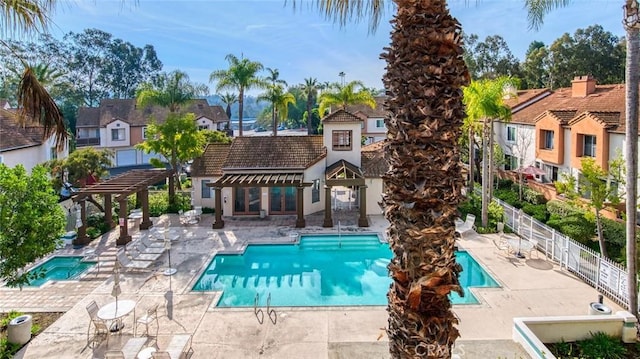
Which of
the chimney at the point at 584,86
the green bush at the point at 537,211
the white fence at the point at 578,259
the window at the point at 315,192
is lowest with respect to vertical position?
the white fence at the point at 578,259

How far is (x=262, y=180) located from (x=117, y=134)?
1433 inches

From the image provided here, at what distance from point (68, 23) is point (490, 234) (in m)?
20.5

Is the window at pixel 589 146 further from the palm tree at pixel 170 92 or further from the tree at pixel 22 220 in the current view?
the palm tree at pixel 170 92

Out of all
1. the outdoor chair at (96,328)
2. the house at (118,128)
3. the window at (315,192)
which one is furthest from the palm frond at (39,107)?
the house at (118,128)

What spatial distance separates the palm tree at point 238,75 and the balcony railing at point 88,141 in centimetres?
2154

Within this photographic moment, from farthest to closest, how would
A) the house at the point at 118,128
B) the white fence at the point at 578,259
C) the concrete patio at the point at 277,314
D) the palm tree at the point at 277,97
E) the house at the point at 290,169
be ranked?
the house at the point at 118,128 < the palm tree at the point at 277,97 < the house at the point at 290,169 < the white fence at the point at 578,259 < the concrete patio at the point at 277,314

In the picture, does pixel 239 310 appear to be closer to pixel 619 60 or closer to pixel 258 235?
pixel 258 235

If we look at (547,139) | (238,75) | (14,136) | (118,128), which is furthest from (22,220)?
(118,128)

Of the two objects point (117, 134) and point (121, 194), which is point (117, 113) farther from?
point (121, 194)

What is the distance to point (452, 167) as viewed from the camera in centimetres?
490

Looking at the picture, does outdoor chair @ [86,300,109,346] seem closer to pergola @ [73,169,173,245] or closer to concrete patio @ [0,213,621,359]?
concrete patio @ [0,213,621,359]

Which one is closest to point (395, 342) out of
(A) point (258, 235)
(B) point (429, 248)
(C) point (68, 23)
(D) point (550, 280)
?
(B) point (429, 248)

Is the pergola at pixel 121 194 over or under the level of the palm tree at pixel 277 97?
under

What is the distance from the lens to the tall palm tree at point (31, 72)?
21.9 ft
